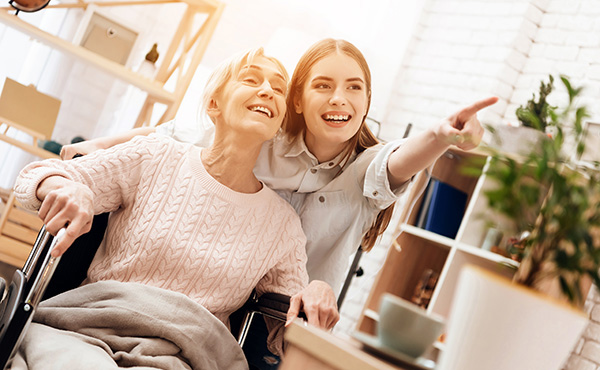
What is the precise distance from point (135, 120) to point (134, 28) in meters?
0.58

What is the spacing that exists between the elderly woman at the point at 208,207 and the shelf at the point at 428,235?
1837 millimetres

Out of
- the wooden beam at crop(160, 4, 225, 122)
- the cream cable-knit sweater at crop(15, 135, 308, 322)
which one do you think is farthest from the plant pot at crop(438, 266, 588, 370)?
the wooden beam at crop(160, 4, 225, 122)

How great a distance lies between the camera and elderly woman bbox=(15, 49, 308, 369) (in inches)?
60.1

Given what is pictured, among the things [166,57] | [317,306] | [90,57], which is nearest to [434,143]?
[317,306]

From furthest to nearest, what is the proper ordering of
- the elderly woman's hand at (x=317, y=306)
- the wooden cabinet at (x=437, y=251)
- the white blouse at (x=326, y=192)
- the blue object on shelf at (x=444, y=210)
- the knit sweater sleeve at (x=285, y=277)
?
1. the blue object on shelf at (x=444, y=210)
2. the wooden cabinet at (x=437, y=251)
3. the white blouse at (x=326, y=192)
4. the knit sweater sleeve at (x=285, y=277)
5. the elderly woman's hand at (x=317, y=306)

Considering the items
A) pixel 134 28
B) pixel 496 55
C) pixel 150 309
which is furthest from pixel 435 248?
pixel 150 309

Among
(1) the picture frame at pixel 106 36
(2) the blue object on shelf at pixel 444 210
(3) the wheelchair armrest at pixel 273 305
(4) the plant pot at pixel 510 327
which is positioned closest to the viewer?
(4) the plant pot at pixel 510 327

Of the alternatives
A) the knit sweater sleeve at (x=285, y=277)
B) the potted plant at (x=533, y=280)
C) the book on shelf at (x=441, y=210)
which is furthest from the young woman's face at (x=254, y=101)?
the book on shelf at (x=441, y=210)

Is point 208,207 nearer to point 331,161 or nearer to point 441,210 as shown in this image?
point 331,161

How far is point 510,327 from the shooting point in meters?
0.69

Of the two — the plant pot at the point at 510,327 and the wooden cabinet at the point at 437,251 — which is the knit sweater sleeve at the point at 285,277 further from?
the wooden cabinet at the point at 437,251

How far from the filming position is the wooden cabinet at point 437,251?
3.34 m

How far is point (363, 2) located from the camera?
431 cm

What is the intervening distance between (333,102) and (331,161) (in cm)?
19
